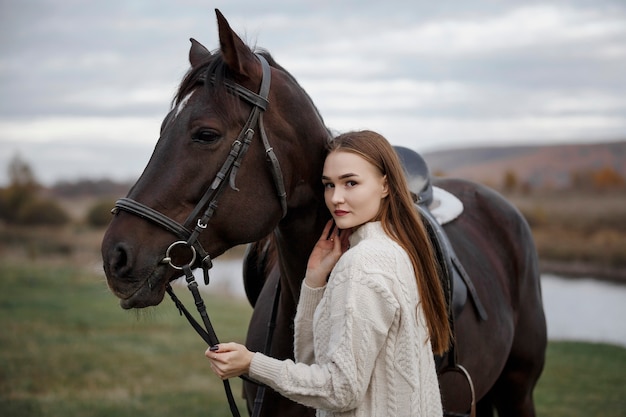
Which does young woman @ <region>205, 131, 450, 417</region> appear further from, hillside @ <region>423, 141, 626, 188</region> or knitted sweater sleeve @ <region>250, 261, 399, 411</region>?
hillside @ <region>423, 141, 626, 188</region>

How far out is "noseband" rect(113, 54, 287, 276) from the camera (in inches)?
75.3

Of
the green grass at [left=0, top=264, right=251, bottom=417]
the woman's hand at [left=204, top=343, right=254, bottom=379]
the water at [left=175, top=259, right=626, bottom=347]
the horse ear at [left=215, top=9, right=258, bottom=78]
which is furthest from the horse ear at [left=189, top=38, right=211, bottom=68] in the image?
the water at [left=175, top=259, right=626, bottom=347]

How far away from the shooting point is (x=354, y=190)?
6.43ft

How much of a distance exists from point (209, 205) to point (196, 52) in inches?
27.0

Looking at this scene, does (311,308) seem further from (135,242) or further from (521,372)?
(521,372)

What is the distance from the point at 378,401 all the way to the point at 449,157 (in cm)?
2892

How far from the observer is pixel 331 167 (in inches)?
79.0

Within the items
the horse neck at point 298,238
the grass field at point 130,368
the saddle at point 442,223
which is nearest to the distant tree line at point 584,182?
the grass field at point 130,368

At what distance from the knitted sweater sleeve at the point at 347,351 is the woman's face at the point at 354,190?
20cm

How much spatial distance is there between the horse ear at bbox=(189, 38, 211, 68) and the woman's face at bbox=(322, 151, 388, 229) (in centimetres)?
70

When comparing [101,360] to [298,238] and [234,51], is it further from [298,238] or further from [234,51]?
Result: [234,51]

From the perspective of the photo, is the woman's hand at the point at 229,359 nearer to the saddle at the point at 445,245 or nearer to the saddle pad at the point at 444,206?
the saddle at the point at 445,245

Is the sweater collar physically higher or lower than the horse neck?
higher

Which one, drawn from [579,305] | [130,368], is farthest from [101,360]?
[579,305]
